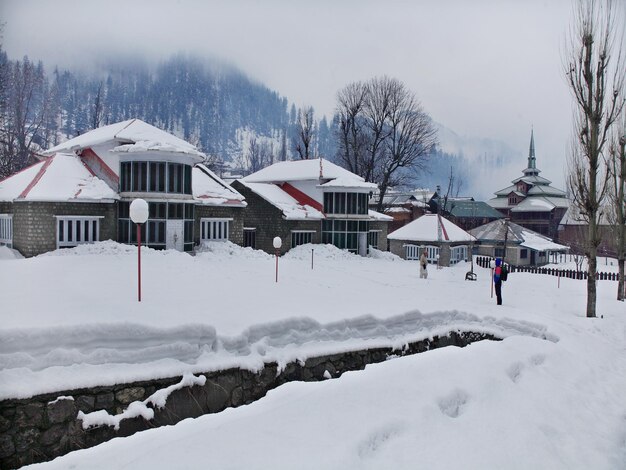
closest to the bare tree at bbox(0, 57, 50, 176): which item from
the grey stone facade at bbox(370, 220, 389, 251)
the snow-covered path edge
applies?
the snow-covered path edge

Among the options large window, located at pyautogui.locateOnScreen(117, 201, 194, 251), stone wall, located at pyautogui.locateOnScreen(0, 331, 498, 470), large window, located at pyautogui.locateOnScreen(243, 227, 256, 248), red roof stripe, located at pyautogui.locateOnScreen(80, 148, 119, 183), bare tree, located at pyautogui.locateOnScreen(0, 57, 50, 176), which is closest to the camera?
stone wall, located at pyautogui.locateOnScreen(0, 331, 498, 470)

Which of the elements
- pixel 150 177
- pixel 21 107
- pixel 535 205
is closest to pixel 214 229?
pixel 150 177

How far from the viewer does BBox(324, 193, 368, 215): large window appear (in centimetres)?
3145

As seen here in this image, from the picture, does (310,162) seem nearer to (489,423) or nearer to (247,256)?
(247,256)

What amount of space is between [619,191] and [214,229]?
63.4ft

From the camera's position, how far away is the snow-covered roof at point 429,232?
34.7m

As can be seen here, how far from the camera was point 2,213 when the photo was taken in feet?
66.8

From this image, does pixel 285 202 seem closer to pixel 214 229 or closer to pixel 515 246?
pixel 214 229

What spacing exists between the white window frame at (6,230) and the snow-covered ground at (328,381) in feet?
21.2

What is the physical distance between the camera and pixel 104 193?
20.2 meters

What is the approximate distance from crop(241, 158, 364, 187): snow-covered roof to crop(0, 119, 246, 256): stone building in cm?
1139

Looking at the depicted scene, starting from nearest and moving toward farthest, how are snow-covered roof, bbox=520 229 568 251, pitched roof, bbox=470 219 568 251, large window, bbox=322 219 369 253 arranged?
large window, bbox=322 219 369 253, snow-covered roof, bbox=520 229 568 251, pitched roof, bbox=470 219 568 251

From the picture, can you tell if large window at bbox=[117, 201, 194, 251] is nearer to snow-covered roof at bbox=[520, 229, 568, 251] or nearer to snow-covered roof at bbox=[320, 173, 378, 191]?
snow-covered roof at bbox=[320, 173, 378, 191]

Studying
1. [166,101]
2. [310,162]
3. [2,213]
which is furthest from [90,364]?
[166,101]
